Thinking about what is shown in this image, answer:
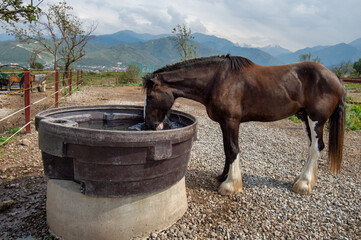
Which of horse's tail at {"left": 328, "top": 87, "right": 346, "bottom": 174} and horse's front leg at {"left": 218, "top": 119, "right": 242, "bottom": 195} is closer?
horse's front leg at {"left": 218, "top": 119, "right": 242, "bottom": 195}

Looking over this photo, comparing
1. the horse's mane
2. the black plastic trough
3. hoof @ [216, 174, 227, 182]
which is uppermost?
the horse's mane

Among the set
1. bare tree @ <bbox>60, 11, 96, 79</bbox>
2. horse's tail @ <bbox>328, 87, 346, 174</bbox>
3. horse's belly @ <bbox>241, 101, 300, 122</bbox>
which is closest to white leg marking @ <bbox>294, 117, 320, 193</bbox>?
horse's tail @ <bbox>328, 87, 346, 174</bbox>

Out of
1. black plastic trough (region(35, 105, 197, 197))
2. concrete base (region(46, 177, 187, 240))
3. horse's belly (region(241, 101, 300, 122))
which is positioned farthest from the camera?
horse's belly (region(241, 101, 300, 122))

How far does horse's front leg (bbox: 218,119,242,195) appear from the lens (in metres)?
3.12

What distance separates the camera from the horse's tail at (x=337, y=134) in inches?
135

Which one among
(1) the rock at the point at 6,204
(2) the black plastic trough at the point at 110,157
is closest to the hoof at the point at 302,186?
(2) the black plastic trough at the point at 110,157

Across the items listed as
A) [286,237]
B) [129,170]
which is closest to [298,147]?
[286,237]

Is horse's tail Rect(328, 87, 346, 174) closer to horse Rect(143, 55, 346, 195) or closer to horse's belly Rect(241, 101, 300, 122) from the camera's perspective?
horse Rect(143, 55, 346, 195)

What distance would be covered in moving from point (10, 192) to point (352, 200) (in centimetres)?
430

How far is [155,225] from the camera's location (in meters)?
2.40

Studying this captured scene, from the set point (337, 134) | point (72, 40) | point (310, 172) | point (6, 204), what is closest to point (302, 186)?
point (310, 172)

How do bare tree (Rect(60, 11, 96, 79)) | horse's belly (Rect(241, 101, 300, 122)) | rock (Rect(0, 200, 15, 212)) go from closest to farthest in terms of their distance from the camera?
rock (Rect(0, 200, 15, 212))
horse's belly (Rect(241, 101, 300, 122))
bare tree (Rect(60, 11, 96, 79))

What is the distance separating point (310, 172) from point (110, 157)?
110 inches

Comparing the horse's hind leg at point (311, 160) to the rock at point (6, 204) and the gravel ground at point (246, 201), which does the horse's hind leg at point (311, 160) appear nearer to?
the gravel ground at point (246, 201)
